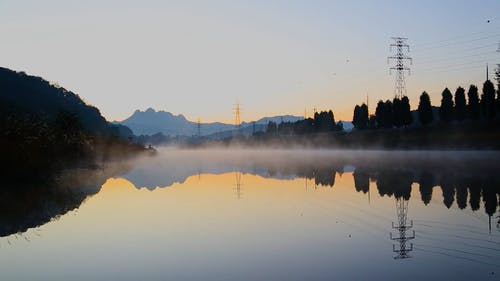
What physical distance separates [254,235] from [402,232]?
15.5 feet

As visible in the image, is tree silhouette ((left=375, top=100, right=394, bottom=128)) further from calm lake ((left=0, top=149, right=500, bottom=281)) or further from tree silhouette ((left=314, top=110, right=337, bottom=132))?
calm lake ((left=0, top=149, right=500, bottom=281))

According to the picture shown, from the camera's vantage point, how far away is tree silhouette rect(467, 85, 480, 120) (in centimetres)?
10219

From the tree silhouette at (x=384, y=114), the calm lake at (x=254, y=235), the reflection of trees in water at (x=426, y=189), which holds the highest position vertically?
the tree silhouette at (x=384, y=114)

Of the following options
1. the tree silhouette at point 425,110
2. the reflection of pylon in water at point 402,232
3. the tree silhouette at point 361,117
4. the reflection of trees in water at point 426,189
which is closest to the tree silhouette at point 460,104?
the tree silhouette at point 425,110

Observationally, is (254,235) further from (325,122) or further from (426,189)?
(325,122)

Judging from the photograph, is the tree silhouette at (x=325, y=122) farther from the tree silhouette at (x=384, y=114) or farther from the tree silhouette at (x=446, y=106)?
the tree silhouette at (x=446, y=106)

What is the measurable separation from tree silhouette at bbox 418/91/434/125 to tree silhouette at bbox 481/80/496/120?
1472 centimetres

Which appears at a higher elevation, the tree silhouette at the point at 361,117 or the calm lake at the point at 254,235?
the tree silhouette at the point at 361,117

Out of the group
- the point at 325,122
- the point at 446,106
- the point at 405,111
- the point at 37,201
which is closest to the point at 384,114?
the point at 405,111

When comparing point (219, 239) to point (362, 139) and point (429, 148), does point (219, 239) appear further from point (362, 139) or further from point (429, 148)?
point (362, 139)

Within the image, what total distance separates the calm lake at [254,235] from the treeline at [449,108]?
82627mm

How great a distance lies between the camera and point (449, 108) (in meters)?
109

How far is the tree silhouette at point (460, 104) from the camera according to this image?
105m

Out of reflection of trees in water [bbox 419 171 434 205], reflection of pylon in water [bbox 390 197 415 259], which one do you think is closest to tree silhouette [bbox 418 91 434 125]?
reflection of trees in water [bbox 419 171 434 205]
